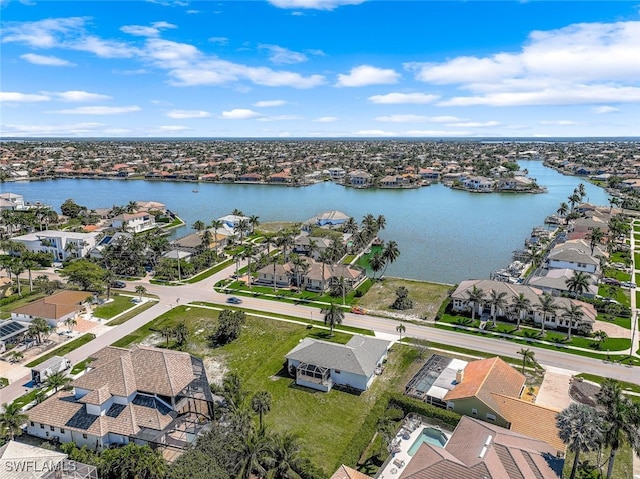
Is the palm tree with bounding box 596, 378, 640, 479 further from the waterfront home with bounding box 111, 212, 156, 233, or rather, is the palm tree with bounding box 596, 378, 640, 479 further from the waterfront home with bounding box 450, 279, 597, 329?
the waterfront home with bounding box 111, 212, 156, 233

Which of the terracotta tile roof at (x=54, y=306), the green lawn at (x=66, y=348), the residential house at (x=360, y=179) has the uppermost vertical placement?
the residential house at (x=360, y=179)

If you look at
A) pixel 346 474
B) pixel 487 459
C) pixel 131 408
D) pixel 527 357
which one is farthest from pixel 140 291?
pixel 487 459

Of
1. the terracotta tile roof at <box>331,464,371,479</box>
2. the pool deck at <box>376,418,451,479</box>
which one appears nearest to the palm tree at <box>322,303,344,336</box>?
the pool deck at <box>376,418,451,479</box>

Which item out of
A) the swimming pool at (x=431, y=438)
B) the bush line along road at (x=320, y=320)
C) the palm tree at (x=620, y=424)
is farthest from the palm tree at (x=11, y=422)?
the palm tree at (x=620, y=424)

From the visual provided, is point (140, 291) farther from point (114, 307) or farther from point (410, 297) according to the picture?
point (410, 297)

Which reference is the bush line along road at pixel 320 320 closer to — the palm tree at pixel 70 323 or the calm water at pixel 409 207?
the palm tree at pixel 70 323

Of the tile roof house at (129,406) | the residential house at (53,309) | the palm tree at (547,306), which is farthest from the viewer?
the residential house at (53,309)
